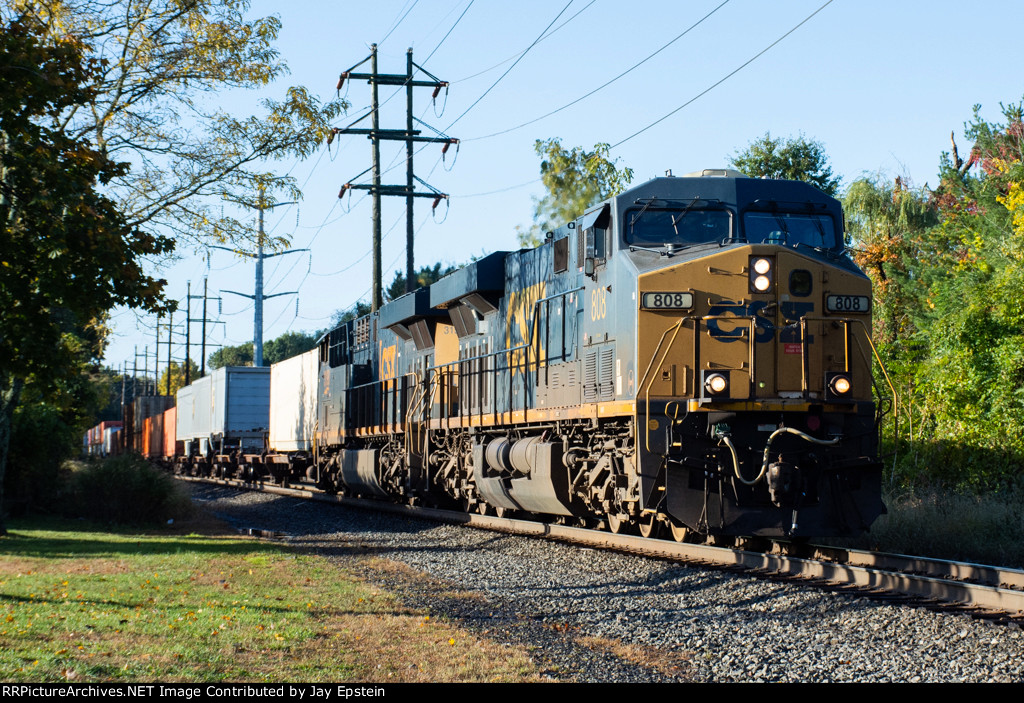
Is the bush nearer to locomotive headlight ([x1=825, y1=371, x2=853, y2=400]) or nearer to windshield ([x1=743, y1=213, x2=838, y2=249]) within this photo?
windshield ([x1=743, y1=213, x2=838, y2=249])

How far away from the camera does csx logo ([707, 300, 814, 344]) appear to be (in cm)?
1016

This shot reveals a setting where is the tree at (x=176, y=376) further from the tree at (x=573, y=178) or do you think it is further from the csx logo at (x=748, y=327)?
the csx logo at (x=748, y=327)

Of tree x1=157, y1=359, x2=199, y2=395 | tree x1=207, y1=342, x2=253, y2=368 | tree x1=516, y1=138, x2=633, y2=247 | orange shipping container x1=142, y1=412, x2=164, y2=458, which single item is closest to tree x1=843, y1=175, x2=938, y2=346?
tree x1=516, y1=138, x2=633, y2=247

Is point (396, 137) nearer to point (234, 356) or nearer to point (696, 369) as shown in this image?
point (696, 369)

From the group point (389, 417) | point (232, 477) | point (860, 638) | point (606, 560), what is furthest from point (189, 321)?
point (860, 638)

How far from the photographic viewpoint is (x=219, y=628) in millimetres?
7191

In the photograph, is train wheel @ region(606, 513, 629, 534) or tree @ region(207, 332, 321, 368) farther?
tree @ region(207, 332, 321, 368)

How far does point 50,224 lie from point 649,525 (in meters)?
7.19

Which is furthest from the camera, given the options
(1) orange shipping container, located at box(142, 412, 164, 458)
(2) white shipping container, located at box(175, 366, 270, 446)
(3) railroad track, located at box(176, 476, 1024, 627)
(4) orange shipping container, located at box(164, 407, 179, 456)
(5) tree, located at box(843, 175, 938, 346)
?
(1) orange shipping container, located at box(142, 412, 164, 458)

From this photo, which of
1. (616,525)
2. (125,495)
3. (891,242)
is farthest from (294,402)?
(616,525)

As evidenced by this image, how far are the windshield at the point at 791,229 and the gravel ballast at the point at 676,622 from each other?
3555 mm

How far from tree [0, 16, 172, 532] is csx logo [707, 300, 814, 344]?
19.1 ft

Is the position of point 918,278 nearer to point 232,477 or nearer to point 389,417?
point 389,417

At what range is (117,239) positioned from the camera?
33.3 ft
